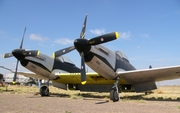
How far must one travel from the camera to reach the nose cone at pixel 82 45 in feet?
34.7

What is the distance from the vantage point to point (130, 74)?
500 inches

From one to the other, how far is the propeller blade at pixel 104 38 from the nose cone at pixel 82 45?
0.81 ft

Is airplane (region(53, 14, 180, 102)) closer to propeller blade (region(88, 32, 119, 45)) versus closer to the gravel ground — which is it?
Answer: propeller blade (region(88, 32, 119, 45))

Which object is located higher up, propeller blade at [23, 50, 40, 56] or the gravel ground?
propeller blade at [23, 50, 40, 56]

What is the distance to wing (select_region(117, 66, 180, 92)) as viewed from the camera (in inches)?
476

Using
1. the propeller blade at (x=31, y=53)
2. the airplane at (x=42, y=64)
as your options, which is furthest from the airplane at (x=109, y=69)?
the propeller blade at (x=31, y=53)

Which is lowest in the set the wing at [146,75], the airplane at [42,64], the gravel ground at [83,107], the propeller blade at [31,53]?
the gravel ground at [83,107]

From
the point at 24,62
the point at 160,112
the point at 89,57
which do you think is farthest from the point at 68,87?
the point at 160,112

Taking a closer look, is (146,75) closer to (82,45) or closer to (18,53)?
(82,45)

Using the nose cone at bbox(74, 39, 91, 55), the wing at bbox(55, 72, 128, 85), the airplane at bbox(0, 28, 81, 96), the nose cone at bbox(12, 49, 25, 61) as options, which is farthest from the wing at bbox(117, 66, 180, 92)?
the nose cone at bbox(12, 49, 25, 61)

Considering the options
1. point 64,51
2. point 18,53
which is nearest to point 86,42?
point 64,51

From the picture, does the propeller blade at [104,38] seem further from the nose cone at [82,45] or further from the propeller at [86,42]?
the nose cone at [82,45]

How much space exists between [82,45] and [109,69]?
2838mm

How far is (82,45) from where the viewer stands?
10.6m
